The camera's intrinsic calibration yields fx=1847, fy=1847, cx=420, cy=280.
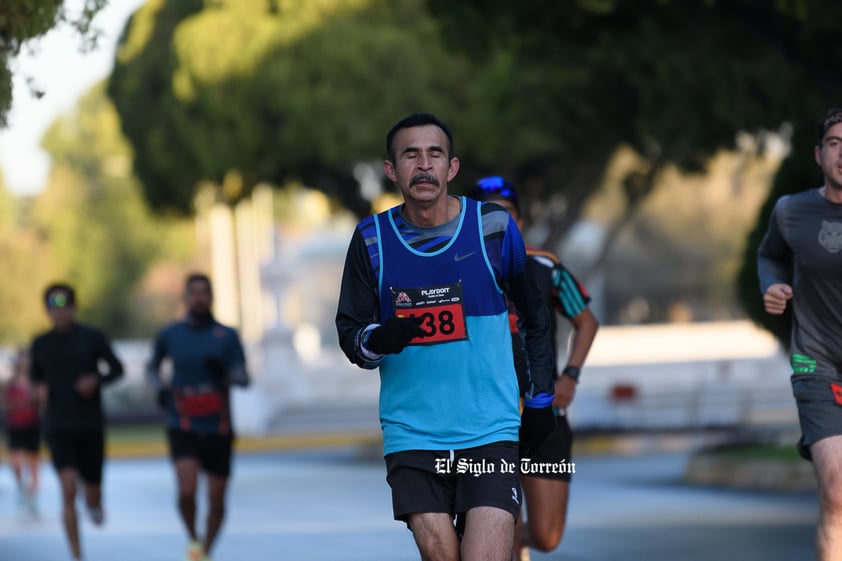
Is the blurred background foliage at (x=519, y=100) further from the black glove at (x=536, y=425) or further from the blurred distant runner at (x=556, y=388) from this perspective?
the black glove at (x=536, y=425)

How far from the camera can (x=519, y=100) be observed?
22469 millimetres

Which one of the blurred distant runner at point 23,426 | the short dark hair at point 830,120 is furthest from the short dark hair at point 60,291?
the blurred distant runner at point 23,426

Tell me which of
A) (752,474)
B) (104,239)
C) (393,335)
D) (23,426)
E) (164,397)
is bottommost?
(752,474)

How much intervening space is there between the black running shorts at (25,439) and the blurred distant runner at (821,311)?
49.9ft

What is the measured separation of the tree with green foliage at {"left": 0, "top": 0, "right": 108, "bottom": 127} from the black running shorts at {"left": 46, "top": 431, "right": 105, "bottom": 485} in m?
3.77

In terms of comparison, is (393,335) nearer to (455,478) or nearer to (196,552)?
(455,478)

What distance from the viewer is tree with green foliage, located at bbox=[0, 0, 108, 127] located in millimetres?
9508

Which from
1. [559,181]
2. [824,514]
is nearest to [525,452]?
[824,514]

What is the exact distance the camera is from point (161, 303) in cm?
7631

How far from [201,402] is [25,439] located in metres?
9.79

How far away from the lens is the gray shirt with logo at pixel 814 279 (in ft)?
24.6

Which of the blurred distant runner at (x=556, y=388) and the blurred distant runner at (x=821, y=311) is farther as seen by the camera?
the blurred distant runner at (x=556, y=388)

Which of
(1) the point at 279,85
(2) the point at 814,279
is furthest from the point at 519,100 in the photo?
(2) the point at 814,279

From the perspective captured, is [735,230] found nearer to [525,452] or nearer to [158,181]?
[158,181]
